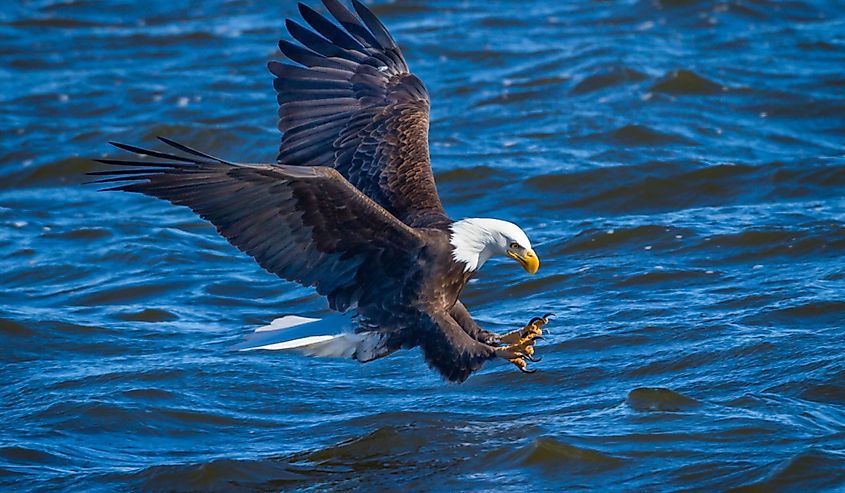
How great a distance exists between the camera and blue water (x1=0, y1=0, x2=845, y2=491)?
5223mm

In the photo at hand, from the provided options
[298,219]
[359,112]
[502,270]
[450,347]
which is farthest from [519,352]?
[502,270]

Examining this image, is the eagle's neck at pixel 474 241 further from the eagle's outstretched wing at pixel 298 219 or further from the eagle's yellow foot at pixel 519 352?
the eagle's yellow foot at pixel 519 352

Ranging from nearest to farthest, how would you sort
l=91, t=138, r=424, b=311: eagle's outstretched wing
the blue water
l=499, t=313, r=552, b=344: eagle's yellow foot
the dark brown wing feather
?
l=91, t=138, r=424, b=311: eagle's outstretched wing < the blue water < the dark brown wing feather < l=499, t=313, r=552, b=344: eagle's yellow foot

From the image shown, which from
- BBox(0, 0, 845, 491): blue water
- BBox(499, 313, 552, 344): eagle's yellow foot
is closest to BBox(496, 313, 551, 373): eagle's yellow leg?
BBox(499, 313, 552, 344): eagle's yellow foot

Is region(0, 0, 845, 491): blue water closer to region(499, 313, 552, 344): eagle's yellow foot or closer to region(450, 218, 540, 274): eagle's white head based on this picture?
region(499, 313, 552, 344): eagle's yellow foot

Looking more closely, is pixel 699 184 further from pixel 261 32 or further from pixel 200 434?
pixel 261 32

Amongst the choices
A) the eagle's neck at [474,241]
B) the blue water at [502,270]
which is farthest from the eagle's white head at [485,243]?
the blue water at [502,270]

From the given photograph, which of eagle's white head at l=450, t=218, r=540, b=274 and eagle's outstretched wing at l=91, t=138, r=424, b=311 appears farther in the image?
eagle's white head at l=450, t=218, r=540, b=274

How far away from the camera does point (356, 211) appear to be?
5156 mm

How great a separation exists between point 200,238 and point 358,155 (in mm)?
2473

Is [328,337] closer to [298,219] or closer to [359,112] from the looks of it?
[298,219]

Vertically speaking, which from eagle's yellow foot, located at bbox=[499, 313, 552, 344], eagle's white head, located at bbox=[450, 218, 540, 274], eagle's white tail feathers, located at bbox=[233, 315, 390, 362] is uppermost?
eagle's white head, located at bbox=[450, 218, 540, 274]

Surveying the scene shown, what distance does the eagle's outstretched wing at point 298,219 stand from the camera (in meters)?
4.93

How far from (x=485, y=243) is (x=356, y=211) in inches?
25.2
